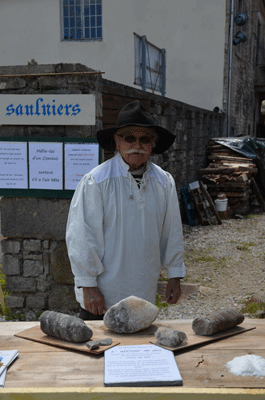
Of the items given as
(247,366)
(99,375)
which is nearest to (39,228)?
(99,375)

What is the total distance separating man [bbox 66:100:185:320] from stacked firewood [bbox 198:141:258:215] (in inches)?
270

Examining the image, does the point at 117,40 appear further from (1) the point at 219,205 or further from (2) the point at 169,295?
(2) the point at 169,295

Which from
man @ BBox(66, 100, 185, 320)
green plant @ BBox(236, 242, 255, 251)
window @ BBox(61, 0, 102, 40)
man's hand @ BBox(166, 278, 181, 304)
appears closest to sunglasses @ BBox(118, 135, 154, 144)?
man @ BBox(66, 100, 185, 320)

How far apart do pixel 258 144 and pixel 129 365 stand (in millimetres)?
10552

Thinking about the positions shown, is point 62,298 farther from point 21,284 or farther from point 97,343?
point 97,343

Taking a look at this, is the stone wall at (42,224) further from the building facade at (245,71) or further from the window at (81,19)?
the window at (81,19)

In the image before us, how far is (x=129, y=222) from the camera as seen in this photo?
8.08ft

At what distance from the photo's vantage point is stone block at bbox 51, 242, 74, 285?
13.9ft

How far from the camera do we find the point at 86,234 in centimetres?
238

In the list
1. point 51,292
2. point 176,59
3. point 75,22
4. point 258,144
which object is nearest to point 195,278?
point 51,292

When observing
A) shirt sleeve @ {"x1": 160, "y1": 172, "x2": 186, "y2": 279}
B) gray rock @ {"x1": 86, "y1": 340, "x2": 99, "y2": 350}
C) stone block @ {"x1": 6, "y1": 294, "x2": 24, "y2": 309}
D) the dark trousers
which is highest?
shirt sleeve @ {"x1": 160, "y1": 172, "x2": 186, "y2": 279}

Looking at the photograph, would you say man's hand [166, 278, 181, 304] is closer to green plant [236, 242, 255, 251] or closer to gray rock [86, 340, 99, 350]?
gray rock [86, 340, 99, 350]

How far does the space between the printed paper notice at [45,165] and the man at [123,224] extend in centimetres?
165

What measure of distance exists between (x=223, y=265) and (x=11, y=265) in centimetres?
312
